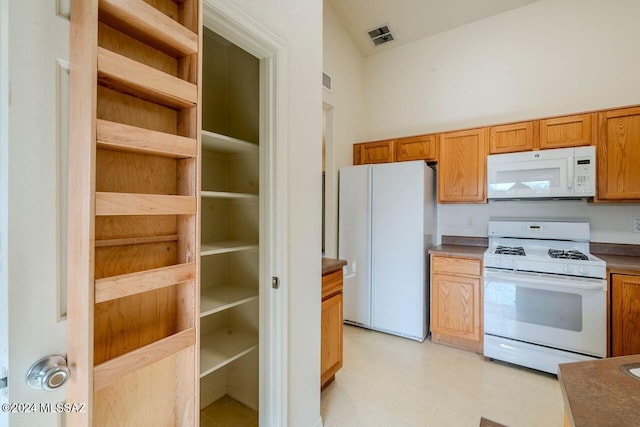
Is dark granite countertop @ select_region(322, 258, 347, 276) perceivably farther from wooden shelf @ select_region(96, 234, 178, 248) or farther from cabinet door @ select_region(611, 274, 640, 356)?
cabinet door @ select_region(611, 274, 640, 356)

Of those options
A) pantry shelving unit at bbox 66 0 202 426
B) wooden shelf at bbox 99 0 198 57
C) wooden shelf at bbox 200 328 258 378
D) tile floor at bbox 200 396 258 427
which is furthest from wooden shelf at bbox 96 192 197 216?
tile floor at bbox 200 396 258 427

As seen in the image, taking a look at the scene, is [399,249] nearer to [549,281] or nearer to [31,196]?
[549,281]

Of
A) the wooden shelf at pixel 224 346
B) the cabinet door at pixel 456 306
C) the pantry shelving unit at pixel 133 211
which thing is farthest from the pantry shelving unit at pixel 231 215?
the cabinet door at pixel 456 306

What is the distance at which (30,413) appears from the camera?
2.05 ft

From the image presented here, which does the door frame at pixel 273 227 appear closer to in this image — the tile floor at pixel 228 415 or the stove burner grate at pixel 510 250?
the tile floor at pixel 228 415

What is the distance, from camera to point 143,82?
2.38ft

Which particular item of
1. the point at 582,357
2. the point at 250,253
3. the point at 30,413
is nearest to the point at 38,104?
the point at 30,413

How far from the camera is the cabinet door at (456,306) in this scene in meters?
2.60

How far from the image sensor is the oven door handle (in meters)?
2.08

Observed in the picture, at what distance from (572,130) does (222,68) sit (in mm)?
3036

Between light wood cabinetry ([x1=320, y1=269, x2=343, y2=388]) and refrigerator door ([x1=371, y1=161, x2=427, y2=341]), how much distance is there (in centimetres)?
103

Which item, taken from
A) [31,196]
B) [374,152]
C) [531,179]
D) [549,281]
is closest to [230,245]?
[31,196]

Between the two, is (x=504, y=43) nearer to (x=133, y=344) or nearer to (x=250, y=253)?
(x=250, y=253)

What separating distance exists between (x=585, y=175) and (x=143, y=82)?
322cm
